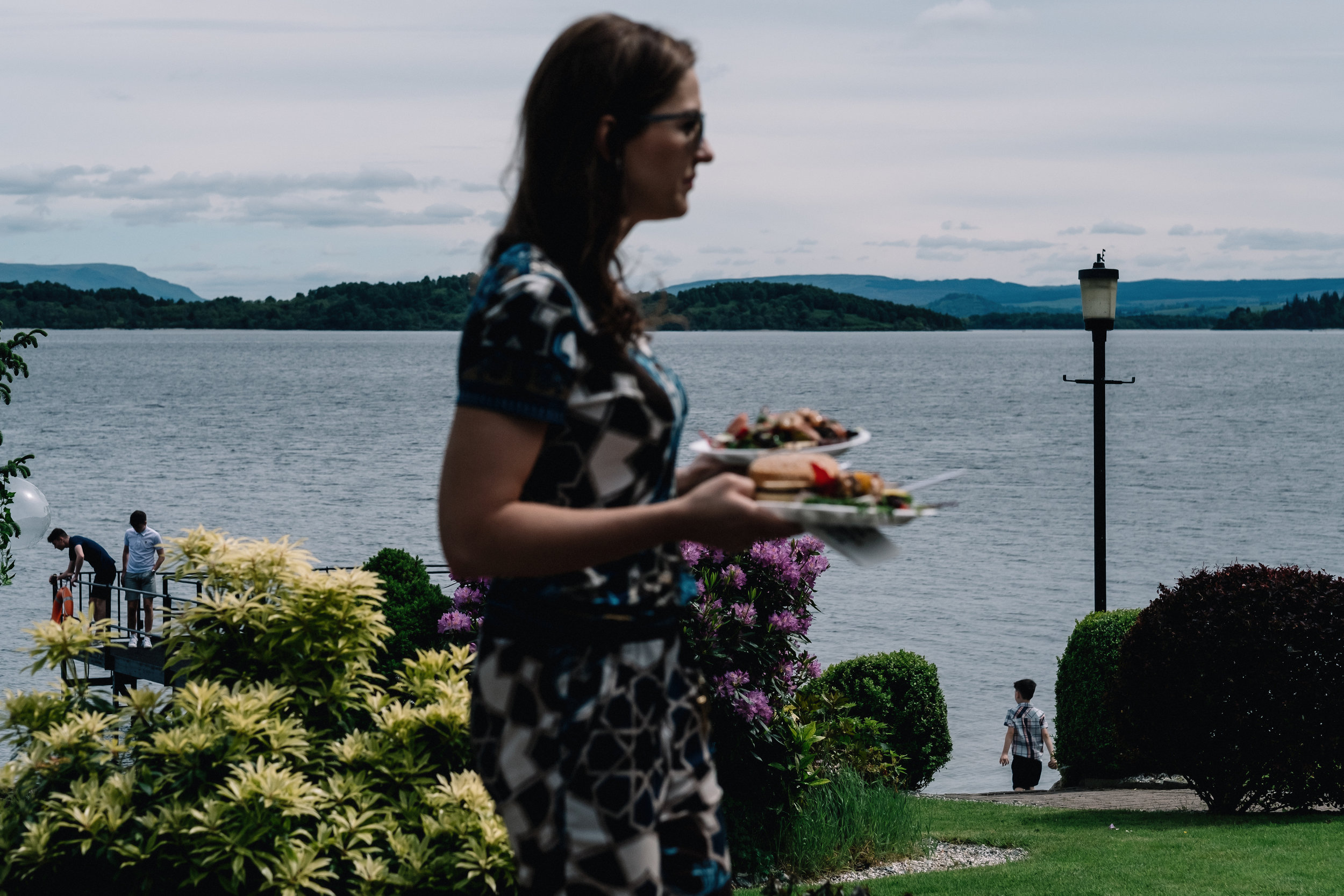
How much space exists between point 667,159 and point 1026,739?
16.1m

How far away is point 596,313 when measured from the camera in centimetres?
210

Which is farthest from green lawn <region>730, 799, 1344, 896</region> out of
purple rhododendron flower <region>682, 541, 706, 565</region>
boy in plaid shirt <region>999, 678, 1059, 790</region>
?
boy in plaid shirt <region>999, 678, 1059, 790</region>

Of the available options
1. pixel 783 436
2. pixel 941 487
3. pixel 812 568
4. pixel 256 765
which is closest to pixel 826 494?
pixel 783 436

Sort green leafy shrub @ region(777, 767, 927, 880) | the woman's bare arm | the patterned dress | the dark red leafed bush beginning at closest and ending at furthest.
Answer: the woman's bare arm
the patterned dress
green leafy shrub @ region(777, 767, 927, 880)
the dark red leafed bush

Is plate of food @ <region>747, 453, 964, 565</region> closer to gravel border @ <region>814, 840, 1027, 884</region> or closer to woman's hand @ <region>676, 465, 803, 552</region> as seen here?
woman's hand @ <region>676, 465, 803, 552</region>

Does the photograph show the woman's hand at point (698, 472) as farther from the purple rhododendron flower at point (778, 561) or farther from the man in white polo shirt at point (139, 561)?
the man in white polo shirt at point (139, 561)

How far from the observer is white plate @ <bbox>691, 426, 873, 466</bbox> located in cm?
227

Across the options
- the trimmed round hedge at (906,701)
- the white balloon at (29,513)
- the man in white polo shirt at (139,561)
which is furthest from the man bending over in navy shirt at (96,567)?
the trimmed round hedge at (906,701)

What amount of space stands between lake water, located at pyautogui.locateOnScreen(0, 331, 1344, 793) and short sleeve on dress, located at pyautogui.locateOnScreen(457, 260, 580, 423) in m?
0.87

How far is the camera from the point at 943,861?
989 cm

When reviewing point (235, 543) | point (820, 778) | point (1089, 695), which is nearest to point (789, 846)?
point (820, 778)

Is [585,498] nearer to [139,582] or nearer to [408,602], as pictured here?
[408,602]

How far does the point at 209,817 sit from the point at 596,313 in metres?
3.16

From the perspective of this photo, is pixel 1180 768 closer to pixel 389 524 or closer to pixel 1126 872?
pixel 1126 872
